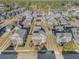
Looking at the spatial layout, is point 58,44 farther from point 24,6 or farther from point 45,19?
point 24,6

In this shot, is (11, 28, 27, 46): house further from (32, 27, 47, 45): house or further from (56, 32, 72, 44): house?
(56, 32, 72, 44): house

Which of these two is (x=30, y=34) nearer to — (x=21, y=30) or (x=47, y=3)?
(x=21, y=30)

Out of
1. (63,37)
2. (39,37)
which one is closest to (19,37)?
(39,37)

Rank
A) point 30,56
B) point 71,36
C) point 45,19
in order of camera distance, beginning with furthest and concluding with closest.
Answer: point 45,19 < point 71,36 < point 30,56

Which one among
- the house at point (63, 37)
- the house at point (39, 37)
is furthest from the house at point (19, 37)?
the house at point (63, 37)

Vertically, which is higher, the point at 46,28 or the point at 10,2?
the point at 10,2

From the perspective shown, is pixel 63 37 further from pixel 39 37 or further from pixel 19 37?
pixel 19 37

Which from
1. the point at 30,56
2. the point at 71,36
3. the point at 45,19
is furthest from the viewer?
the point at 45,19

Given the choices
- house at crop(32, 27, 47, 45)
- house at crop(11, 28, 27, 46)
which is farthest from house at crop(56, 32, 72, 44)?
house at crop(11, 28, 27, 46)

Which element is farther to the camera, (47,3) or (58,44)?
(47,3)

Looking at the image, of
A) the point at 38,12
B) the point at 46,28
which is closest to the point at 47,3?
the point at 38,12

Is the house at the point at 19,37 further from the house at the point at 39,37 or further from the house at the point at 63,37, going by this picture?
the house at the point at 63,37
